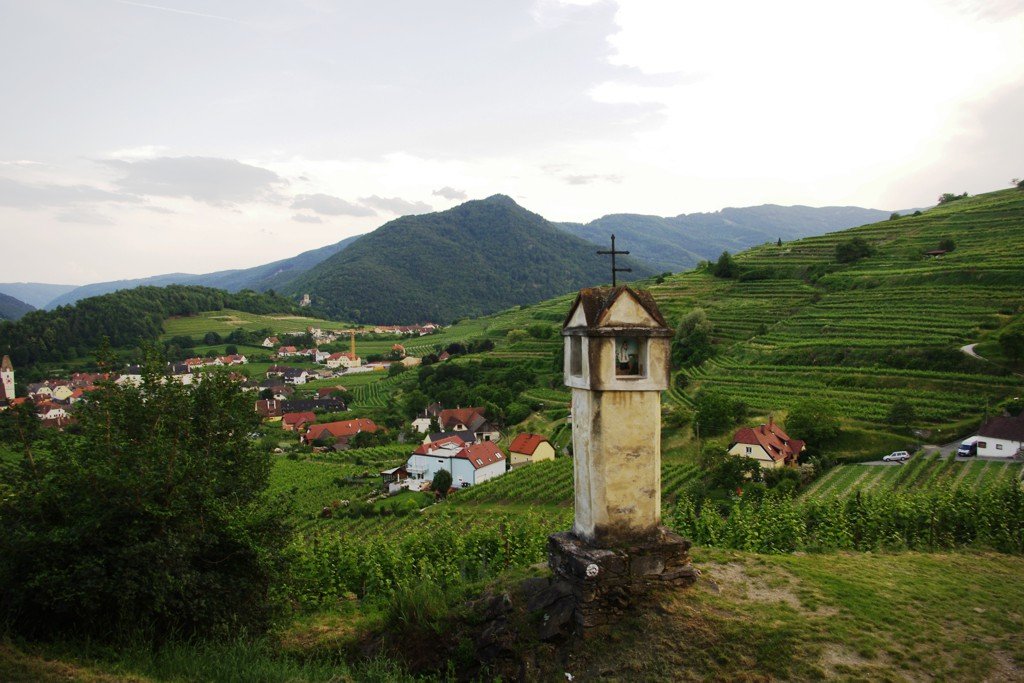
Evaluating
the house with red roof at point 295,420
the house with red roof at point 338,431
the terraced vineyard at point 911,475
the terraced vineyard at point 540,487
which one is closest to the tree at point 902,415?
the terraced vineyard at point 911,475

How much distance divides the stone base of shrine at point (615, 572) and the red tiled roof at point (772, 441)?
28438 millimetres

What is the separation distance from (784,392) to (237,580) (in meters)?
41.1

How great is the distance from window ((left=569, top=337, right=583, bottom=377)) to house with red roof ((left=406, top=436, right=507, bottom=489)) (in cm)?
3952

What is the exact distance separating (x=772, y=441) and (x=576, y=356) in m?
30.3

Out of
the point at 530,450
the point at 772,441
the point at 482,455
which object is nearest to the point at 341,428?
the point at 482,455

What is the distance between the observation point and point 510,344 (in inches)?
3563

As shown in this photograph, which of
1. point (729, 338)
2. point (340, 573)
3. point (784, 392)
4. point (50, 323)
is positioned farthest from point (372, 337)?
point (340, 573)

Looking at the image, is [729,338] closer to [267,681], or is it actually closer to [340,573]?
[340,573]

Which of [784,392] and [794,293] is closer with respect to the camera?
[784,392]

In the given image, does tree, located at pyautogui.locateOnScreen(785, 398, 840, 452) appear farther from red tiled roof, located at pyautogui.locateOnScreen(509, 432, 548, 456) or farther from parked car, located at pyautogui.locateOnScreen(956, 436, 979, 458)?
red tiled roof, located at pyautogui.locateOnScreen(509, 432, 548, 456)

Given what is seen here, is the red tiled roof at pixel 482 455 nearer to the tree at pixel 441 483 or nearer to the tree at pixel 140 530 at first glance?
the tree at pixel 441 483

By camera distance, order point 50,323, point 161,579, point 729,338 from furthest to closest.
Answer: point 50,323 → point 729,338 → point 161,579

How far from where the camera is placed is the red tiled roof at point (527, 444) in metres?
49.4

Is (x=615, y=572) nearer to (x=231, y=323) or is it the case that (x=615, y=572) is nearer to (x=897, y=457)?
(x=897, y=457)
